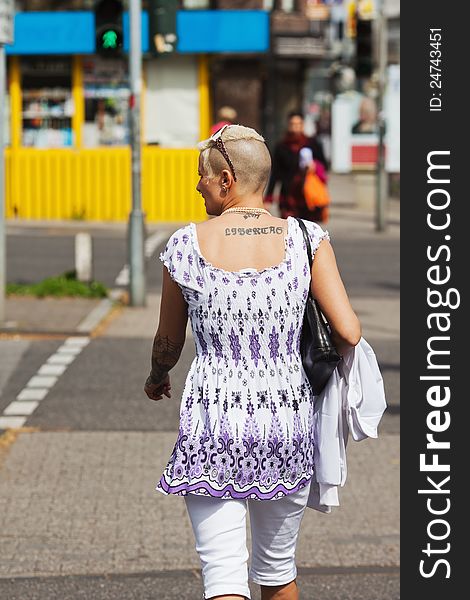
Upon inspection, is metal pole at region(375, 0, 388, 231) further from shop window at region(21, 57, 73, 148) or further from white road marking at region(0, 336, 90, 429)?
white road marking at region(0, 336, 90, 429)

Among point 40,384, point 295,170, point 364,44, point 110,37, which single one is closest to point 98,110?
point 364,44

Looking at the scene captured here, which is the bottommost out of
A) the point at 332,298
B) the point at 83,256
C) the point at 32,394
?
the point at 32,394

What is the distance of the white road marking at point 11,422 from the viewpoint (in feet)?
31.1

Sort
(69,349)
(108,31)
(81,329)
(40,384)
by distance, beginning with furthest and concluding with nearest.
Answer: (108,31), (81,329), (69,349), (40,384)

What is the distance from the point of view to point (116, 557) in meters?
6.61

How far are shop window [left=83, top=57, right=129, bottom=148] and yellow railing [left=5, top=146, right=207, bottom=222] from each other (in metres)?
0.35

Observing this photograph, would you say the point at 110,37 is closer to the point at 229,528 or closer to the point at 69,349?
the point at 69,349

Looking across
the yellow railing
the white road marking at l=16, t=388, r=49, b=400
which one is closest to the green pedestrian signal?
the white road marking at l=16, t=388, r=49, b=400

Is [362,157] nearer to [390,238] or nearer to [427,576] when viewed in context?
[390,238]

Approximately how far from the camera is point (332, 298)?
4480mm

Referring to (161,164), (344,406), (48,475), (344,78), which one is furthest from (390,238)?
(344,78)

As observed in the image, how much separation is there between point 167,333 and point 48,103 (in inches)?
938

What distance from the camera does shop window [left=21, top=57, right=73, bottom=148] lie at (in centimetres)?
2789

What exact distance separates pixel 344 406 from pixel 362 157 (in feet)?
98.0
